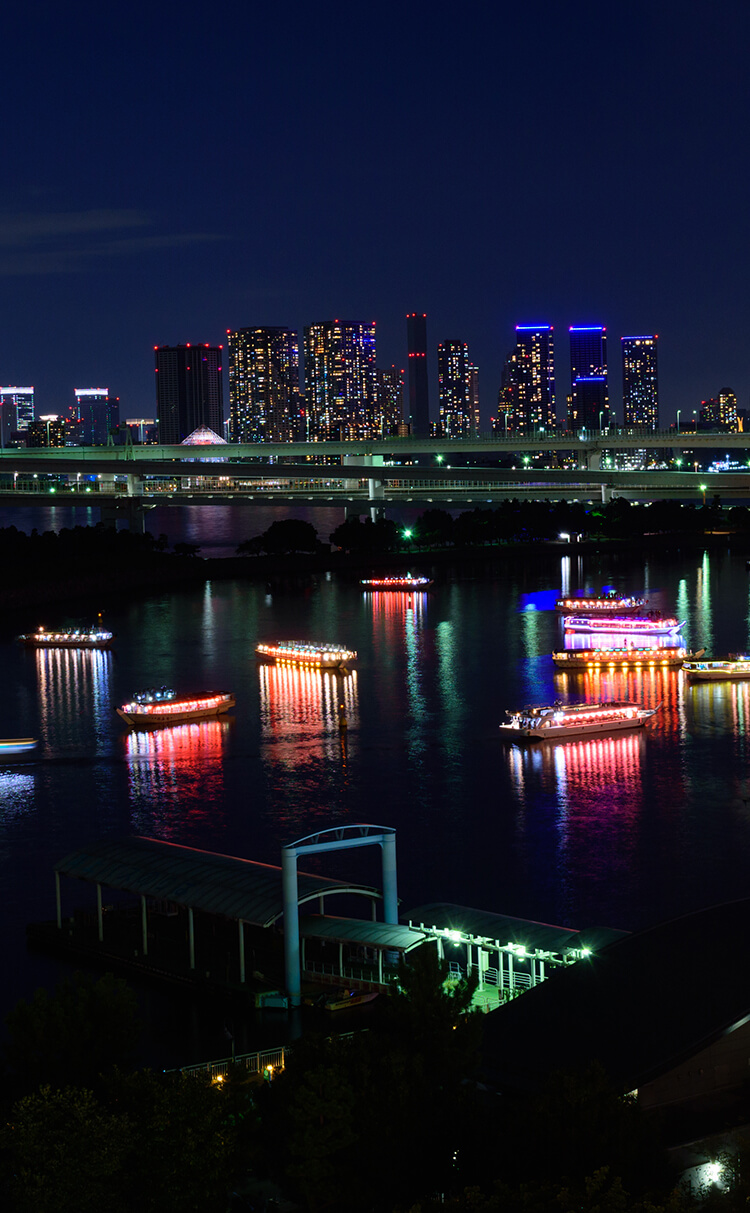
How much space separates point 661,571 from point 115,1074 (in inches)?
1725

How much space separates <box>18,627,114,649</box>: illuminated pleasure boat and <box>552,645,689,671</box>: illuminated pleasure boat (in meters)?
10.7

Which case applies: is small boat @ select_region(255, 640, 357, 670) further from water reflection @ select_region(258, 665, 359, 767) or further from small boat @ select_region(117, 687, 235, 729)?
small boat @ select_region(117, 687, 235, 729)

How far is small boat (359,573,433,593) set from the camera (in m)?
44.7

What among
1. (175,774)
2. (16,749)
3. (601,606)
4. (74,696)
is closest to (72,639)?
(74,696)

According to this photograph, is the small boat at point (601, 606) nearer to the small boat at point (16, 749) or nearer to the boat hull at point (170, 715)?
the boat hull at point (170, 715)

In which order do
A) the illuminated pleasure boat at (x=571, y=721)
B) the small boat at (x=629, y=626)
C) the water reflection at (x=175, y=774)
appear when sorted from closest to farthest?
the water reflection at (x=175, y=774)
the illuminated pleasure boat at (x=571, y=721)
the small boat at (x=629, y=626)

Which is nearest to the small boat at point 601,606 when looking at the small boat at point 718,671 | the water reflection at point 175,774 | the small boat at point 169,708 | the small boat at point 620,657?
the small boat at point 620,657

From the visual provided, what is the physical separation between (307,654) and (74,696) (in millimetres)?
4968

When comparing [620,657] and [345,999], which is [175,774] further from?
[620,657]

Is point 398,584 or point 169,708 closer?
point 169,708

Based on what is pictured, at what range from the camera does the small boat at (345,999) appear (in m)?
10.1

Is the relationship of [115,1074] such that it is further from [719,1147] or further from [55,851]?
[55,851]

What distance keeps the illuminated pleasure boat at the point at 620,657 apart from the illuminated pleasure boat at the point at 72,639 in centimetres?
1067

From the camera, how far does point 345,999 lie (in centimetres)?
1017
